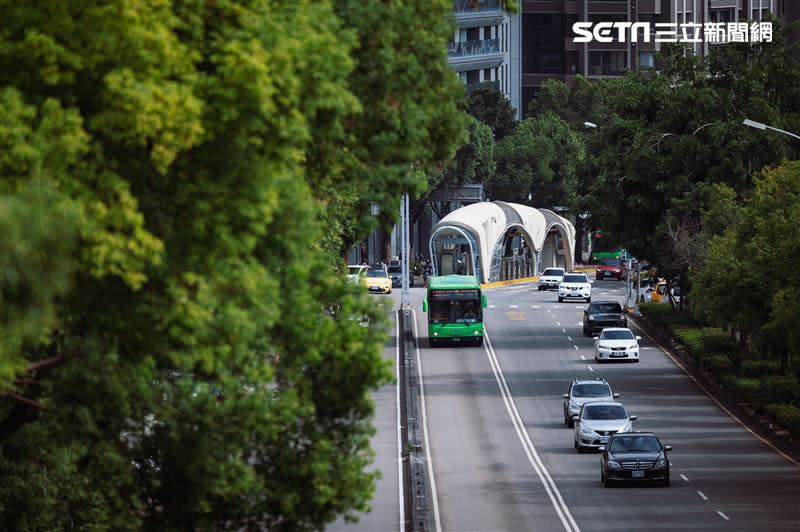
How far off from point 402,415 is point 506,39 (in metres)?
105

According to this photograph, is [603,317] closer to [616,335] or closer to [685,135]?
[616,335]

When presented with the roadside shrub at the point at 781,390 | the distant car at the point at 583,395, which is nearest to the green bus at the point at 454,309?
the distant car at the point at 583,395

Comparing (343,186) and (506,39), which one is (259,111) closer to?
(343,186)

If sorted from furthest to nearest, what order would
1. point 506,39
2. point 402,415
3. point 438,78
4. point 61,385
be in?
point 506,39 < point 402,415 < point 438,78 < point 61,385

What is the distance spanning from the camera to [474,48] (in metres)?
145

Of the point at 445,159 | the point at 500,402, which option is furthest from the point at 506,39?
the point at 445,159

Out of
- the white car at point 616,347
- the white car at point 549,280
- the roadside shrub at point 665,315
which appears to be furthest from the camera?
the white car at point 549,280

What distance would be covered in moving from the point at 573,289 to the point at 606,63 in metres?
83.6

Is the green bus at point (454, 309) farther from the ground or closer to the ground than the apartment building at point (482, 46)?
closer to the ground

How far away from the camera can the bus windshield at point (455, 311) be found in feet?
225

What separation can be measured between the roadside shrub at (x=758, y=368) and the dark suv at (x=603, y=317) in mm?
16187

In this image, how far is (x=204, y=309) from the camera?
50.5 ft

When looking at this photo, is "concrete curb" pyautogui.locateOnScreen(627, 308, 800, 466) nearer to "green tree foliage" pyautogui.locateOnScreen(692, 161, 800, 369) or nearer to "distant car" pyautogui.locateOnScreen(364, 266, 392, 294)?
"green tree foliage" pyautogui.locateOnScreen(692, 161, 800, 369)

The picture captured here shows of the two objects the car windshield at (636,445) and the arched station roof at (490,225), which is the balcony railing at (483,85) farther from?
the car windshield at (636,445)
